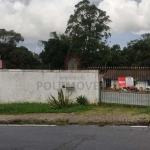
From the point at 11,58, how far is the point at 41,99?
54.2 metres

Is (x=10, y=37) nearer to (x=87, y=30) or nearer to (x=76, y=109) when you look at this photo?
(x=87, y=30)

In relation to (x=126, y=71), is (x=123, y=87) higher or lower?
lower

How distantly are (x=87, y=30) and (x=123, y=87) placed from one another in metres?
34.7

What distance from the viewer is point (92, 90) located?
1336 cm

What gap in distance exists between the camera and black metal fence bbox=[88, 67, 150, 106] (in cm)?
1288

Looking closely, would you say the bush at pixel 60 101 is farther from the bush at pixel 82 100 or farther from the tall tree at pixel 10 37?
the tall tree at pixel 10 37

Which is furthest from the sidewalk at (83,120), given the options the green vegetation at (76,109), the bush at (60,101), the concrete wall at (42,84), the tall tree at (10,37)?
the tall tree at (10,37)

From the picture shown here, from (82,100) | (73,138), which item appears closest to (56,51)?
(82,100)

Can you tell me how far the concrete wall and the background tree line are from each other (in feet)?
109

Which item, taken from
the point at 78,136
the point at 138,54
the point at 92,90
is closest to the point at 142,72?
the point at 92,90

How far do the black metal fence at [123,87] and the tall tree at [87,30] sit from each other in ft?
102

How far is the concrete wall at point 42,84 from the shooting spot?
13.4 metres

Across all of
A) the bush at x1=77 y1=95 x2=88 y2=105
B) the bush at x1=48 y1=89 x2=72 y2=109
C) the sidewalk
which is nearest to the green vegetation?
the bush at x1=48 y1=89 x2=72 y2=109

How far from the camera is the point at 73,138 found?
722 centimetres
